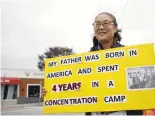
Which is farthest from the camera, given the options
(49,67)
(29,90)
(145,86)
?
(29,90)

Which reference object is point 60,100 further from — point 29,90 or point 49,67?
point 29,90

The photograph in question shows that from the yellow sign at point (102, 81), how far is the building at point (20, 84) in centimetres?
3698

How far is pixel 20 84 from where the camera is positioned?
145 feet

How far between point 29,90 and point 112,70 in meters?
41.4

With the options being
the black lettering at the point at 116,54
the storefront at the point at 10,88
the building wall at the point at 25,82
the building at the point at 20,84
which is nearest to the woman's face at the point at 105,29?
the black lettering at the point at 116,54

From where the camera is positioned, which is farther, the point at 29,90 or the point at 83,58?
the point at 29,90

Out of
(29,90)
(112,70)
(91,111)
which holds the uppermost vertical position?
(29,90)

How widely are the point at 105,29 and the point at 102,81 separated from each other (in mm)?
607

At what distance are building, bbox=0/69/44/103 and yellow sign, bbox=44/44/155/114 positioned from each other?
37.0m

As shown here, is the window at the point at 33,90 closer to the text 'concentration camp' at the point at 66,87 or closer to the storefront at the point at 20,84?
the storefront at the point at 20,84

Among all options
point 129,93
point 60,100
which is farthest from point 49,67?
point 129,93

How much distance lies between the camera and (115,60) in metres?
4.45

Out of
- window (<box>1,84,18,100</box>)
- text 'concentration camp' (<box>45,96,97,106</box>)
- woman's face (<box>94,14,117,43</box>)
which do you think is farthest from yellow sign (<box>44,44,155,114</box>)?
window (<box>1,84,18,100</box>)

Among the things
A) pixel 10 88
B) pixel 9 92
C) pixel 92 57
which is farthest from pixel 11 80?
pixel 92 57
